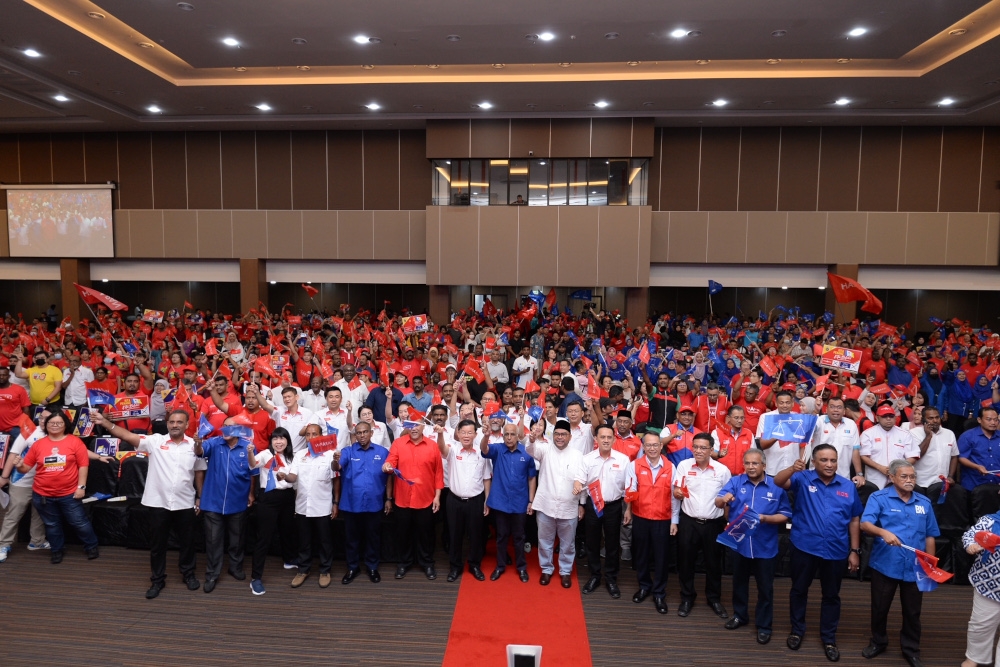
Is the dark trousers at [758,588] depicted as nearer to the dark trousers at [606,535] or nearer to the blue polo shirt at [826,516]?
the blue polo shirt at [826,516]

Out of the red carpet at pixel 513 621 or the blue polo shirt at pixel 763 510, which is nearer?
the red carpet at pixel 513 621

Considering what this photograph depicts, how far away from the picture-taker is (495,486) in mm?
6188

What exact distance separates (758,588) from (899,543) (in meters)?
1.23

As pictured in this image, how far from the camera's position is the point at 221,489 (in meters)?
5.91

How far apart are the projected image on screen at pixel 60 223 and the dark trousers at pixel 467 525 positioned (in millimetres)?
19048

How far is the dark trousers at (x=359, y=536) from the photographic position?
6.21 metres

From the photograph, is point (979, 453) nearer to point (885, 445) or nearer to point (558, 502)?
point (885, 445)

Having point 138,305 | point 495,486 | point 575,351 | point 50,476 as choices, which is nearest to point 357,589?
point 495,486

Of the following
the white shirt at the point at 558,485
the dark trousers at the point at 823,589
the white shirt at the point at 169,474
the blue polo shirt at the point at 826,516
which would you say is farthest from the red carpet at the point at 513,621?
the white shirt at the point at 169,474

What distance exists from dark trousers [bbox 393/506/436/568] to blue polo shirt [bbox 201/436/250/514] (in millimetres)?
1569

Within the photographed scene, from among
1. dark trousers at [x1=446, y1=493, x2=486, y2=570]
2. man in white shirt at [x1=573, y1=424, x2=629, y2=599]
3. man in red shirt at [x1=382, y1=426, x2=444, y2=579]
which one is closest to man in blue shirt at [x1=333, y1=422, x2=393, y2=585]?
man in red shirt at [x1=382, y1=426, x2=444, y2=579]

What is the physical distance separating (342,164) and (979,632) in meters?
19.3

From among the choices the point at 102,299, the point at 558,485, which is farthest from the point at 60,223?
the point at 558,485

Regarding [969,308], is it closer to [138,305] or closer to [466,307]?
[466,307]
